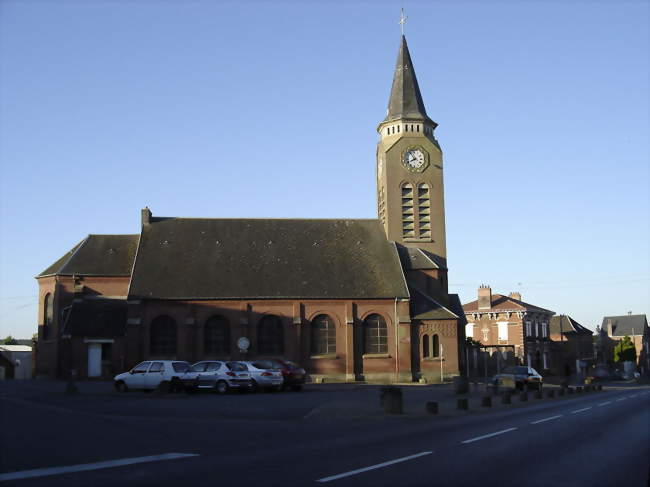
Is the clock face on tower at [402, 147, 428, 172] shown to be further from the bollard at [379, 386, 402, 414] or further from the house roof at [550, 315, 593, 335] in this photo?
the house roof at [550, 315, 593, 335]

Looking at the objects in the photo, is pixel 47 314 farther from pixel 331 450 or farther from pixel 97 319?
pixel 331 450

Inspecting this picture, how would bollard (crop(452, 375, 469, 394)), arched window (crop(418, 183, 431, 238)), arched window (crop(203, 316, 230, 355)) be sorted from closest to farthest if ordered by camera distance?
bollard (crop(452, 375, 469, 394))
arched window (crop(203, 316, 230, 355))
arched window (crop(418, 183, 431, 238))

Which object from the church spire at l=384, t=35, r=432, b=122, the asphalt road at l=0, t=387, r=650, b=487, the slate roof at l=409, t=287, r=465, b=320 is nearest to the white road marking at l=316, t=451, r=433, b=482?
the asphalt road at l=0, t=387, r=650, b=487

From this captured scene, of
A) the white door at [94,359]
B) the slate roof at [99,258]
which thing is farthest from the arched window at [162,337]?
the slate roof at [99,258]

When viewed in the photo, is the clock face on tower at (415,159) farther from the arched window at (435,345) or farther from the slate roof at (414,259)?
the arched window at (435,345)

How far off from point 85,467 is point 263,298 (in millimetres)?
33180

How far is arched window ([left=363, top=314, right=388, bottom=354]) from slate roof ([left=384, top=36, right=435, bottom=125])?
15379mm

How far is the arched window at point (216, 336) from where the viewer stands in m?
43.6

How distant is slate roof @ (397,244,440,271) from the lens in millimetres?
48062

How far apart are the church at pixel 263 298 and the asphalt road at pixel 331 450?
933 inches

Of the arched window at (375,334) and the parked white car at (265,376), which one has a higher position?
the arched window at (375,334)

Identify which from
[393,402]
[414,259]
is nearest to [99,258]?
[414,259]

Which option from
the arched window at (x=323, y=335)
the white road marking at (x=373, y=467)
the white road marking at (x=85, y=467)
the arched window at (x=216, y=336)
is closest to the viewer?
the white road marking at (x=373, y=467)

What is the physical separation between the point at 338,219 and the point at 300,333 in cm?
1049
